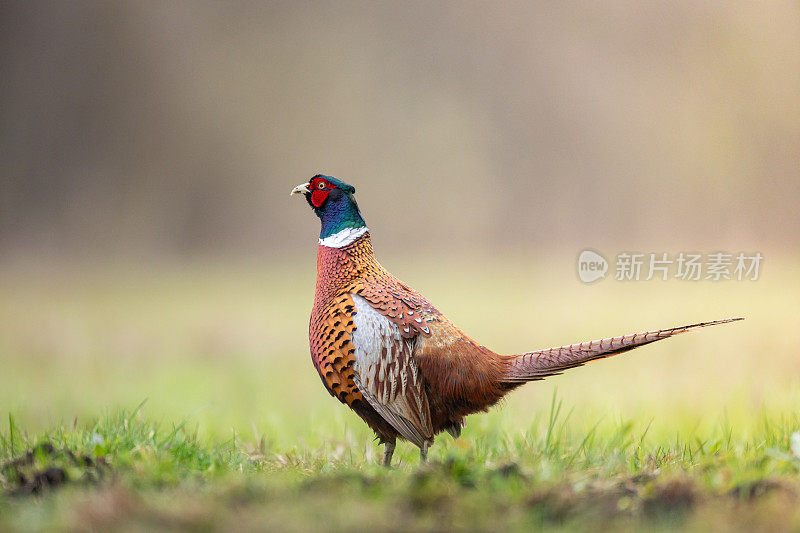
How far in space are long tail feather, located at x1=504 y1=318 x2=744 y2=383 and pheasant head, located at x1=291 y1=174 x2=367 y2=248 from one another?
3.41 ft

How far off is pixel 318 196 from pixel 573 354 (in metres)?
1.47

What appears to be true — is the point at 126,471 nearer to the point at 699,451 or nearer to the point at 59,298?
the point at 699,451

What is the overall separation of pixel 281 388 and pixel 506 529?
458 centimetres

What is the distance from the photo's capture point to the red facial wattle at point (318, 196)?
388 cm

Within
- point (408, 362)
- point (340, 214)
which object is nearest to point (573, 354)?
point (408, 362)

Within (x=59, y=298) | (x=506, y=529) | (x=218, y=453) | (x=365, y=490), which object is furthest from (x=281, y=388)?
(x=59, y=298)

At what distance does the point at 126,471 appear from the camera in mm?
2984

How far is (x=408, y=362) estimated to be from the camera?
3.61 metres

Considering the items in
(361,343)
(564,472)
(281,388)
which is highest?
(361,343)

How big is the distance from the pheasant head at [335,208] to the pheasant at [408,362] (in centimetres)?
12

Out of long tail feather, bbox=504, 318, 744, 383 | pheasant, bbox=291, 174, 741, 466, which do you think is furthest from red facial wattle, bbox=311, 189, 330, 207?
long tail feather, bbox=504, 318, 744, 383

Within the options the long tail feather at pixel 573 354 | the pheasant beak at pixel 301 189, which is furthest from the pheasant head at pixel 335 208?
Result: the long tail feather at pixel 573 354

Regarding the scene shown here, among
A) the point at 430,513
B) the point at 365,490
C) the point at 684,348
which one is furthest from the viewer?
the point at 684,348

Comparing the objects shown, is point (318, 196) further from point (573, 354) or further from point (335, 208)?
point (573, 354)
